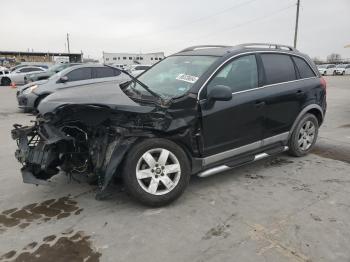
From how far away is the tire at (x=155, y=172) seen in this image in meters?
3.52

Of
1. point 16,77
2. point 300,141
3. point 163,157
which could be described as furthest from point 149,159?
point 16,77

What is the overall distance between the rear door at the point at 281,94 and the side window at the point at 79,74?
7035mm

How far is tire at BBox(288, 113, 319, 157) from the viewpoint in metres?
5.20

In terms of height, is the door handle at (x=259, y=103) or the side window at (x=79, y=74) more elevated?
the side window at (x=79, y=74)

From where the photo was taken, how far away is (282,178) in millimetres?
4590

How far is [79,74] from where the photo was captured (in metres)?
10.5

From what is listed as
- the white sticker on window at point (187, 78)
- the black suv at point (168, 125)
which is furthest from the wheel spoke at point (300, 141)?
the white sticker on window at point (187, 78)

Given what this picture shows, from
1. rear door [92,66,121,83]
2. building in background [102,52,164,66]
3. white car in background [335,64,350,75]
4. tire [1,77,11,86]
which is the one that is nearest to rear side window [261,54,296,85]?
rear door [92,66,121,83]

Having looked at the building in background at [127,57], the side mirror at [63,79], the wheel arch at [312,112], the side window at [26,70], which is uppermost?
the building in background at [127,57]

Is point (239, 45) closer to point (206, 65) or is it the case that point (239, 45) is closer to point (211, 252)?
point (206, 65)

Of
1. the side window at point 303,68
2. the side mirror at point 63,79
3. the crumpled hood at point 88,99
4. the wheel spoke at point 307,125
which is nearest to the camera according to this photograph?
the crumpled hood at point 88,99

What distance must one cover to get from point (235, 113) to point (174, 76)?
0.92m

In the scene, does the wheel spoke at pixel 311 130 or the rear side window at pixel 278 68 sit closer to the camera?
Result: the rear side window at pixel 278 68

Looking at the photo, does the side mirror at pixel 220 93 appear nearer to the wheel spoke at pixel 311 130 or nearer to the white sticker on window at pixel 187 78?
the white sticker on window at pixel 187 78
